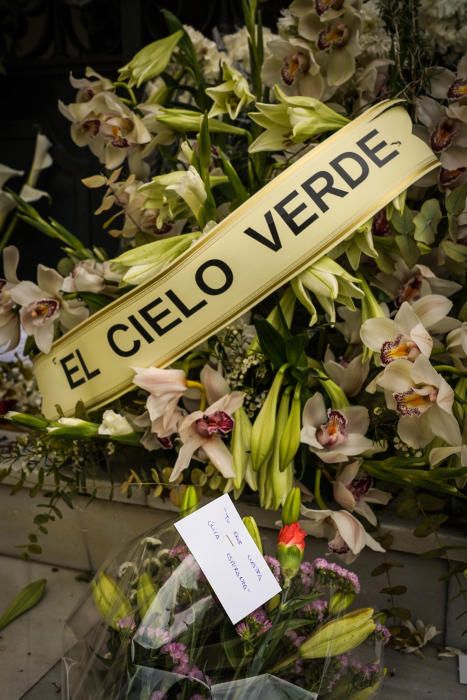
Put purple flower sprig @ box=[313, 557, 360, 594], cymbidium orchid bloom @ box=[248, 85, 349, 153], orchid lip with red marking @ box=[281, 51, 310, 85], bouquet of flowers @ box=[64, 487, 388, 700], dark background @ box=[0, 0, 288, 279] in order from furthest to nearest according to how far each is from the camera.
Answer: dark background @ box=[0, 0, 288, 279], orchid lip with red marking @ box=[281, 51, 310, 85], cymbidium orchid bloom @ box=[248, 85, 349, 153], purple flower sprig @ box=[313, 557, 360, 594], bouquet of flowers @ box=[64, 487, 388, 700]

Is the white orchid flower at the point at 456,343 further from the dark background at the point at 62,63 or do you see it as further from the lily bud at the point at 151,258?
the dark background at the point at 62,63

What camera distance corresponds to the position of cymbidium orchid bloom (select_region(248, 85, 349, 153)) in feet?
3.53

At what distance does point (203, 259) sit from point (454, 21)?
1.94 feet

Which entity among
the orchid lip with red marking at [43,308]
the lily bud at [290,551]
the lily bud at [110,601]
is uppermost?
the orchid lip with red marking at [43,308]

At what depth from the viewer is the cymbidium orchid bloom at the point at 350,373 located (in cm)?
106

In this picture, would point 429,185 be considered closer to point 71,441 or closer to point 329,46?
point 329,46

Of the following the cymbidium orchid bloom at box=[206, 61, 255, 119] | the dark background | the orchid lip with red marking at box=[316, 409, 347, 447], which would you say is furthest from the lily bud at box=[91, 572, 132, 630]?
the dark background

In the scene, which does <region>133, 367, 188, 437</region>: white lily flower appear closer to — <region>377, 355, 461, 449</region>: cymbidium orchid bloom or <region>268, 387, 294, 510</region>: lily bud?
<region>268, 387, 294, 510</region>: lily bud

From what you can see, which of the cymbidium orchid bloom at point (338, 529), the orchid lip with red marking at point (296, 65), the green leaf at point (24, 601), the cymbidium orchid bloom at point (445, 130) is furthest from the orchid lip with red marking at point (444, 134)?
the green leaf at point (24, 601)

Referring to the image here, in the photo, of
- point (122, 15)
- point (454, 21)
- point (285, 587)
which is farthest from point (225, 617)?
point (122, 15)

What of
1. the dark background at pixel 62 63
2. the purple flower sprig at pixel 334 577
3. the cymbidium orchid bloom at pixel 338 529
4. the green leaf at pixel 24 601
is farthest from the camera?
the dark background at pixel 62 63

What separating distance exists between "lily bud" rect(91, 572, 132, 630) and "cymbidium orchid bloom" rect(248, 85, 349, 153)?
0.65 meters

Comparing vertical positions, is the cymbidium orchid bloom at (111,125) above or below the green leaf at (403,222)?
above

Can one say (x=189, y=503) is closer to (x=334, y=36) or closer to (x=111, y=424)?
(x=111, y=424)
